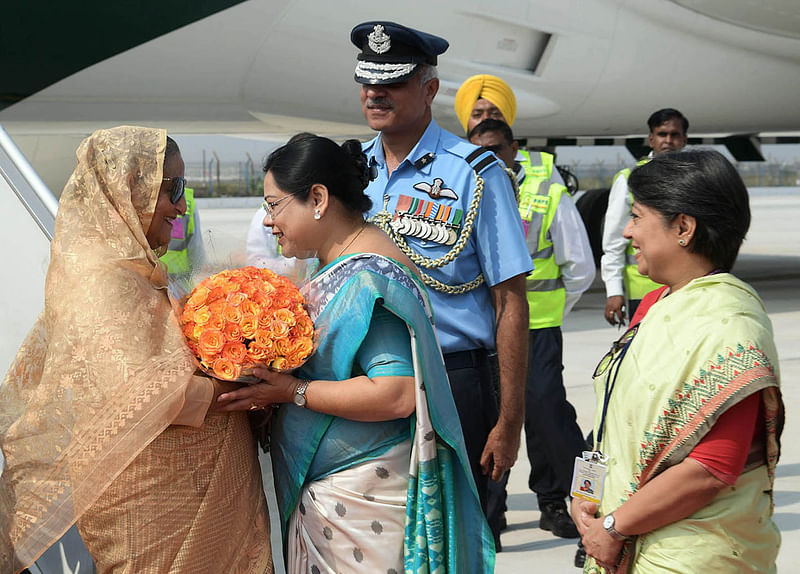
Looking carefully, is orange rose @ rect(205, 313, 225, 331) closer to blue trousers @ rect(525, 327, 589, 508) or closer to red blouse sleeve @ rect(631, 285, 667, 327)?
red blouse sleeve @ rect(631, 285, 667, 327)

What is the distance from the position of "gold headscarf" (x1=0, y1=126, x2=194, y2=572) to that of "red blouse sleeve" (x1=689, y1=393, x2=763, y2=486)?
0.89 m

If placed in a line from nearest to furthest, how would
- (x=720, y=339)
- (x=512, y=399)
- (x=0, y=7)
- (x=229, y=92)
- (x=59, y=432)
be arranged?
(x=720, y=339) < (x=59, y=432) < (x=512, y=399) < (x=0, y=7) < (x=229, y=92)

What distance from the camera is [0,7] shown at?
5.95 meters

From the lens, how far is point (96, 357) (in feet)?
5.57

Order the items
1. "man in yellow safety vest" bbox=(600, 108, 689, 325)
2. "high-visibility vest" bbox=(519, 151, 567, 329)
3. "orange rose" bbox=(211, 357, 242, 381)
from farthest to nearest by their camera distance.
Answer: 1. "man in yellow safety vest" bbox=(600, 108, 689, 325)
2. "high-visibility vest" bbox=(519, 151, 567, 329)
3. "orange rose" bbox=(211, 357, 242, 381)

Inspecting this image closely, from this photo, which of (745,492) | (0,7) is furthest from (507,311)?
(0,7)

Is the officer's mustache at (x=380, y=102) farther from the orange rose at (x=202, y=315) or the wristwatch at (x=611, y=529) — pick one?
the wristwatch at (x=611, y=529)

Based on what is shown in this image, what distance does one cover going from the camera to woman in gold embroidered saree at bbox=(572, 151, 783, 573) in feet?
5.31

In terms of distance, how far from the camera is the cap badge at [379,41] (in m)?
2.44

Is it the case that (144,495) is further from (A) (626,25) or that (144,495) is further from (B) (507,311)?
(A) (626,25)

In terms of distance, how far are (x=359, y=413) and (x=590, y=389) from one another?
4.05 meters

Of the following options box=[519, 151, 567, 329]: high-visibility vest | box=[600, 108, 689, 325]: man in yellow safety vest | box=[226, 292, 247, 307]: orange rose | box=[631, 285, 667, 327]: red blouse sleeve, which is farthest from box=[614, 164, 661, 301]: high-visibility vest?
box=[226, 292, 247, 307]: orange rose

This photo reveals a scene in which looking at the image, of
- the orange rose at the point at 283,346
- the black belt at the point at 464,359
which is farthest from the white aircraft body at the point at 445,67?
the orange rose at the point at 283,346

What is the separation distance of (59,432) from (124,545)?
0.76 ft
